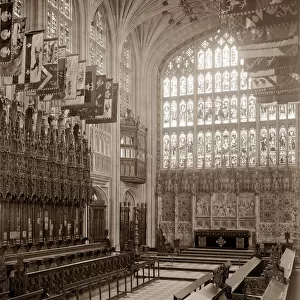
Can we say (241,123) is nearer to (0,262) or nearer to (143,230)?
(143,230)

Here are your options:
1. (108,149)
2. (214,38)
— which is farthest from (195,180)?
(214,38)

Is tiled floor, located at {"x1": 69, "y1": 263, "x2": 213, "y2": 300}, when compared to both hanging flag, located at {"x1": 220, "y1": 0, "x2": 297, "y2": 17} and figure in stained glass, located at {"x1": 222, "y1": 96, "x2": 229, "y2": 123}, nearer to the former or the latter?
hanging flag, located at {"x1": 220, "y1": 0, "x2": 297, "y2": 17}

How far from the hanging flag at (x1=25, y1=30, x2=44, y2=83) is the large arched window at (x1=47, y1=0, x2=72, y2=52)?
6529 mm

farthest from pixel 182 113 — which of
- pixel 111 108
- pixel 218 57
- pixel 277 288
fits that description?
pixel 277 288

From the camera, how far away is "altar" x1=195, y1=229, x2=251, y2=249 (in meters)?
27.5

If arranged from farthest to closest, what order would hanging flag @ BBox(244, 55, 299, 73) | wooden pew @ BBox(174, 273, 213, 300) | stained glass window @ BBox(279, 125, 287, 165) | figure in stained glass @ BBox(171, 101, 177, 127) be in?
figure in stained glass @ BBox(171, 101, 177, 127)
stained glass window @ BBox(279, 125, 287, 165)
hanging flag @ BBox(244, 55, 299, 73)
wooden pew @ BBox(174, 273, 213, 300)

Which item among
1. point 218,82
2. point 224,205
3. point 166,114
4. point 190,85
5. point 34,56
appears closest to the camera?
point 34,56

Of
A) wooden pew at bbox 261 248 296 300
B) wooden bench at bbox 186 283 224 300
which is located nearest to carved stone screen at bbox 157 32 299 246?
wooden pew at bbox 261 248 296 300

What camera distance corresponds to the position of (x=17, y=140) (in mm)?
16734

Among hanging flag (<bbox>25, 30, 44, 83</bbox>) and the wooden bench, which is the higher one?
A: hanging flag (<bbox>25, 30, 44, 83</bbox>)

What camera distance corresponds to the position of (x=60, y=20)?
22.4m

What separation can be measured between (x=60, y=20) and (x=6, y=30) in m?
10.1

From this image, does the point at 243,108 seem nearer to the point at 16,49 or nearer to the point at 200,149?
the point at 200,149

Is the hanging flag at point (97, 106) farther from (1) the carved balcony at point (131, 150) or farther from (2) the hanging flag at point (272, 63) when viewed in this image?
(2) the hanging flag at point (272, 63)
